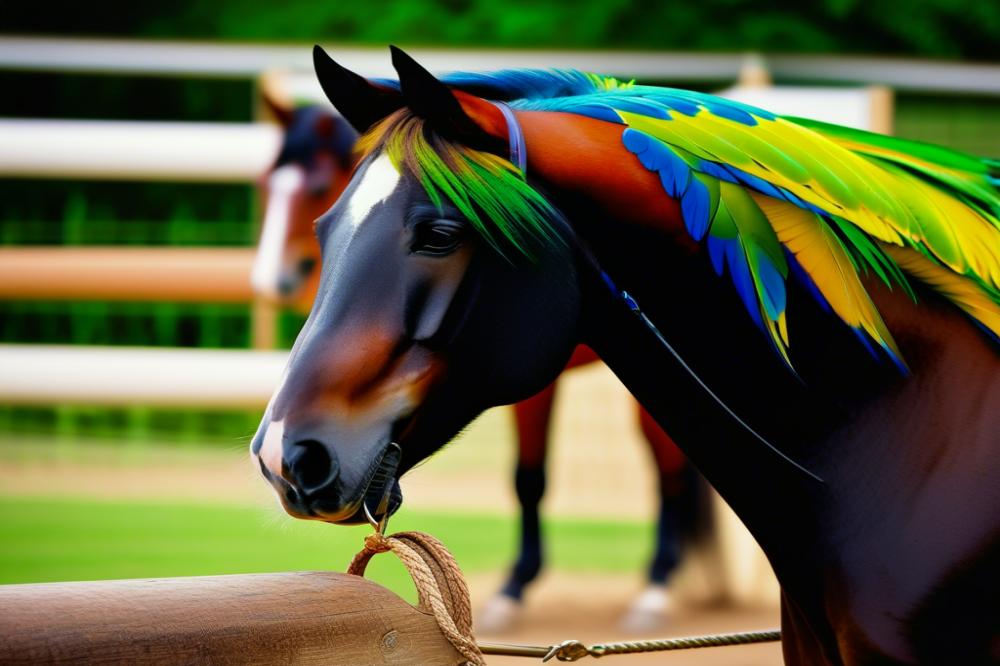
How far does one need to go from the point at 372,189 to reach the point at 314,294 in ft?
12.1

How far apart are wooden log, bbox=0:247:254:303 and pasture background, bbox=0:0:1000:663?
1.24 metres

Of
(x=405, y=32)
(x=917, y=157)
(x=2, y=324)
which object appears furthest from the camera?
(x=405, y=32)

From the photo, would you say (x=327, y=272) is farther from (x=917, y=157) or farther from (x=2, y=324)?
(x=2, y=324)

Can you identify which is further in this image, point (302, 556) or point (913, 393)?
point (302, 556)

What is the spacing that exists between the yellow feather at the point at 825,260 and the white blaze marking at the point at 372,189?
0.48m

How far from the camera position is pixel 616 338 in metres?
1.58

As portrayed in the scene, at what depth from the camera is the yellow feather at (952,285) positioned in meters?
1.51

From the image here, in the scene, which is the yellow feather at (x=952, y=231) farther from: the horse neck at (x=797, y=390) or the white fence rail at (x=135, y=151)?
the white fence rail at (x=135, y=151)

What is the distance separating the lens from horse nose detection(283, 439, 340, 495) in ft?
4.51

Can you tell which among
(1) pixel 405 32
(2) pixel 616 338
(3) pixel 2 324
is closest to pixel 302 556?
(2) pixel 616 338

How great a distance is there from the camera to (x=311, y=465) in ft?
4.58

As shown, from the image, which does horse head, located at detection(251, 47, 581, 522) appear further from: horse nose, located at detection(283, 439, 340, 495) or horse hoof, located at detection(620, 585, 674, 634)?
horse hoof, located at detection(620, 585, 674, 634)

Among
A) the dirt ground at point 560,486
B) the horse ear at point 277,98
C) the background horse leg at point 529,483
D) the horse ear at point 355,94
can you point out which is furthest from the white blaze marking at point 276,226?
the horse ear at point 355,94

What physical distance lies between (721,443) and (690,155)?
394mm
